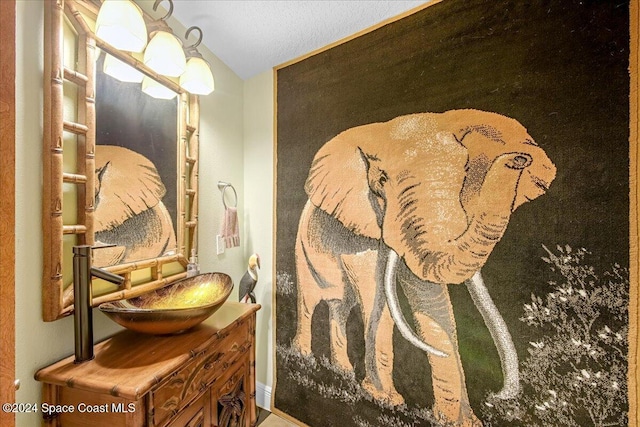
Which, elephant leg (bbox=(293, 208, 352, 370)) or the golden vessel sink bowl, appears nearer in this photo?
the golden vessel sink bowl

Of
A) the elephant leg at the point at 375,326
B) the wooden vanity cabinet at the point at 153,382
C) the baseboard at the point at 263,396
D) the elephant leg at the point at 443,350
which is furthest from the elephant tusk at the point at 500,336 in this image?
the baseboard at the point at 263,396

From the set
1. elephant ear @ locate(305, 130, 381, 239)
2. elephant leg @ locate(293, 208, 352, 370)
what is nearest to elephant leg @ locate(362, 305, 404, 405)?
elephant leg @ locate(293, 208, 352, 370)

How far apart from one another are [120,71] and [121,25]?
24cm

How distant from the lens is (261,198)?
1.84m

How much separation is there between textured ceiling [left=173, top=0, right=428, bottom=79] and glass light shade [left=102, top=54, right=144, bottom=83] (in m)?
0.44

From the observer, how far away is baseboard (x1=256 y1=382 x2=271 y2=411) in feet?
5.82

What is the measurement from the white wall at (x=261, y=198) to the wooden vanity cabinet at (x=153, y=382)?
1.87ft

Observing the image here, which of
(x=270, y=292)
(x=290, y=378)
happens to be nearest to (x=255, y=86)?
(x=270, y=292)

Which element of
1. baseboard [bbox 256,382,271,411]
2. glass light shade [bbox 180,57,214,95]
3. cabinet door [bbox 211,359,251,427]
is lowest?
baseboard [bbox 256,382,271,411]

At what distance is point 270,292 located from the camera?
5.89ft

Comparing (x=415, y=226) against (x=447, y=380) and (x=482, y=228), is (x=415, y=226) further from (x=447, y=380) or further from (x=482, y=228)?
(x=447, y=380)

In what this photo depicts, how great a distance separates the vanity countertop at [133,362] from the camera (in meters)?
0.76

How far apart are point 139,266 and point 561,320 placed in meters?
1.80

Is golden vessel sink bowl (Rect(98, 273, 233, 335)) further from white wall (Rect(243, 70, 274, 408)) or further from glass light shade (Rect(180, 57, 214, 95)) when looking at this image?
glass light shade (Rect(180, 57, 214, 95))
